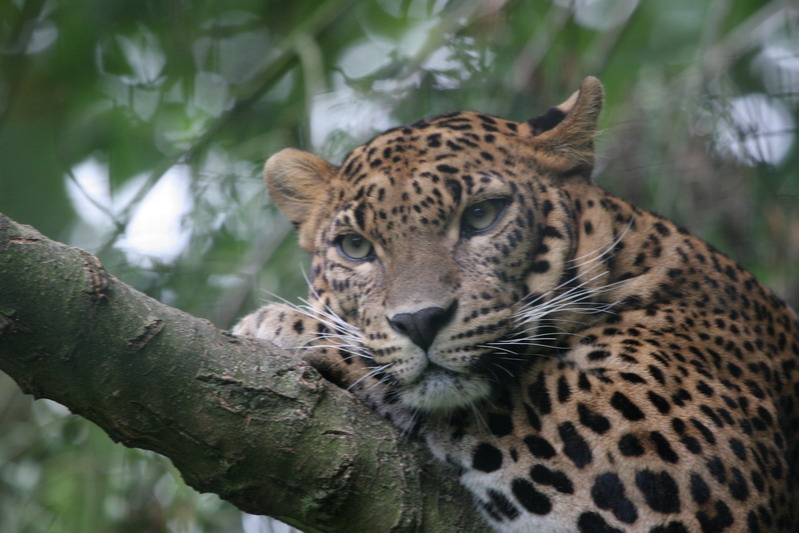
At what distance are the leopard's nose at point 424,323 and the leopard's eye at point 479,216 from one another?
0.61 m

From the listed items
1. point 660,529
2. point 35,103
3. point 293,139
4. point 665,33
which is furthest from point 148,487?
point 665,33

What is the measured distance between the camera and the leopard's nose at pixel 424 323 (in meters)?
3.86

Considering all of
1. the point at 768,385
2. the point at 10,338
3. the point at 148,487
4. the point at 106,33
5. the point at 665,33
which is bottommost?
the point at 148,487

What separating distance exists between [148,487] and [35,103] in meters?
3.25

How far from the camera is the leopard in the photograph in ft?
12.5

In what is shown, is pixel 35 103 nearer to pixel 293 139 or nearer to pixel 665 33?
pixel 293 139

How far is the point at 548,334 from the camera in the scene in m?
4.17

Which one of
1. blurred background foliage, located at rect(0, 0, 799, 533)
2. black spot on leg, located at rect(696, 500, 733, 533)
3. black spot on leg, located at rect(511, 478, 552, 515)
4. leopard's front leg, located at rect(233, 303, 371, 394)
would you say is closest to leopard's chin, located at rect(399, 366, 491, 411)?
leopard's front leg, located at rect(233, 303, 371, 394)

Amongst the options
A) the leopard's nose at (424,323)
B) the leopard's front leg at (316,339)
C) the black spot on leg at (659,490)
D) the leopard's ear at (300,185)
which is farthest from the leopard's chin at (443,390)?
the leopard's ear at (300,185)

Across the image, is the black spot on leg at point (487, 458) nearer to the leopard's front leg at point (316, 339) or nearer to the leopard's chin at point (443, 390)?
the leopard's chin at point (443, 390)

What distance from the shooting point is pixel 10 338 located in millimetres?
2715

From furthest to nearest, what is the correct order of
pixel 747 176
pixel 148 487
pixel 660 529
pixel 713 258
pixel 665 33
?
pixel 665 33, pixel 747 176, pixel 148 487, pixel 713 258, pixel 660 529

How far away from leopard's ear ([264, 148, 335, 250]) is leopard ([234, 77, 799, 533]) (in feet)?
0.34

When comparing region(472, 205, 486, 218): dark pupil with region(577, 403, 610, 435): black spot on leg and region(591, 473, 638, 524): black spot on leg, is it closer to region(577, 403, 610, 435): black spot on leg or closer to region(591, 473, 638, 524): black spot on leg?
region(577, 403, 610, 435): black spot on leg
